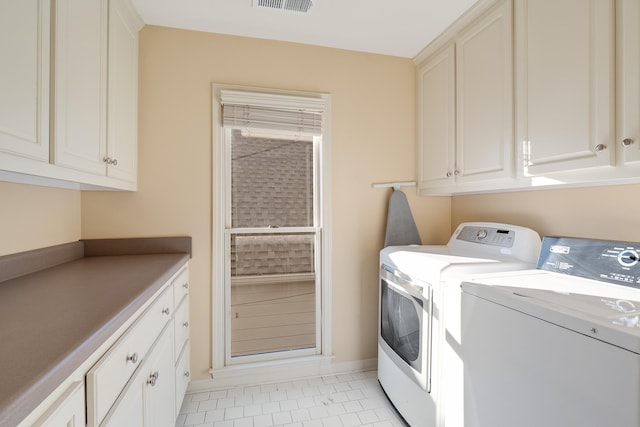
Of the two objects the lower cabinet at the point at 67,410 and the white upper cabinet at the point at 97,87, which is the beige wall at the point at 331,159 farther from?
the lower cabinet at the point at 67,410

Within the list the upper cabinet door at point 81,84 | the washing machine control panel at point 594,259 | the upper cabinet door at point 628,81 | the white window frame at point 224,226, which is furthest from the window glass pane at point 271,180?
the upper cabinet door at point 628,81

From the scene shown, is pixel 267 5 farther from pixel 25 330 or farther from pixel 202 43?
pixel 25 330

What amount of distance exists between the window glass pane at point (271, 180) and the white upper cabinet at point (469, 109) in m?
0.92

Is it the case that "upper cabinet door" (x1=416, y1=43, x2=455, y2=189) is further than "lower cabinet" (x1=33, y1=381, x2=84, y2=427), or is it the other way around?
"upper cabinet door" (x1=416, y1=43, x2=455, y2=189)

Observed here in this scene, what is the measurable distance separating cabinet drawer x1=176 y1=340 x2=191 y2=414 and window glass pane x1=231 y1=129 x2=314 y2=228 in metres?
0.88

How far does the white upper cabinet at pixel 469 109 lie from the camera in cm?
157

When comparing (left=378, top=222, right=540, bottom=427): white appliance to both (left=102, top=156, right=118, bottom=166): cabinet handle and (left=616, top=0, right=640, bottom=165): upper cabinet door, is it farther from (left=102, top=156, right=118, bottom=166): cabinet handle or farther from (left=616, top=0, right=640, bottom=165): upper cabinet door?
(left=102, top=156, right=118, bottom=166): cabinet handle

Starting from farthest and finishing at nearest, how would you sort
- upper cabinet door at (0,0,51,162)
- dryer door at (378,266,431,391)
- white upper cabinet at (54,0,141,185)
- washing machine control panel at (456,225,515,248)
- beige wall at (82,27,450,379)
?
beige wall at (82,27,450,379) < washing machine control panel at (456,225,515,248) < dryer door at (378,266,431,391) < white upper cabinet at (54,0,141,185) < upper cabinet door at (0,0,51,162)

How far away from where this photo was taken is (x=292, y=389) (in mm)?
2059

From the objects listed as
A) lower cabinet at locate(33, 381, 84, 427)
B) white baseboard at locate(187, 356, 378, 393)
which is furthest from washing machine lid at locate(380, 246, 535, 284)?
lower cabinet at locate(33, 381, 84, 427)

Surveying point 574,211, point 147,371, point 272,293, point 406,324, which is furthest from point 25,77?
point 574,211

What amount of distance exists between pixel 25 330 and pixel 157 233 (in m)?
1.29

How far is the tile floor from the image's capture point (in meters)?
1.74

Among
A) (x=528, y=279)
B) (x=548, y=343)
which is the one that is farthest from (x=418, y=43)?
(x=548, y=343)
